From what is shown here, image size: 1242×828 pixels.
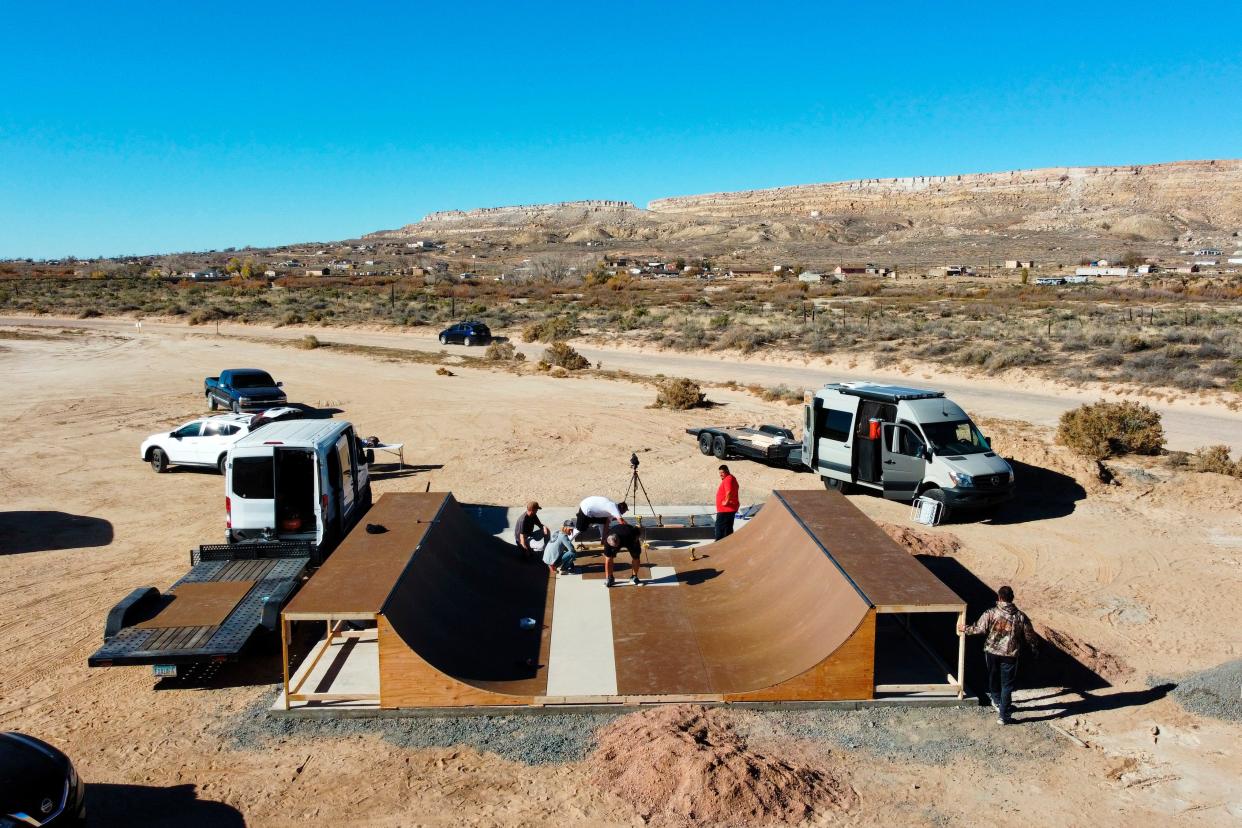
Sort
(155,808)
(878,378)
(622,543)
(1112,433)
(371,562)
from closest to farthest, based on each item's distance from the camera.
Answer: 1. (155,808)
2. (371,562)
3. (622,543)
4. (1112,433)
5. (878,378)

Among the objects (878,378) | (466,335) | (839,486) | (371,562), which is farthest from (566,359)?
(371,562)

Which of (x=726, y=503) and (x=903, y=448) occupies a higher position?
(x=903, y=448)

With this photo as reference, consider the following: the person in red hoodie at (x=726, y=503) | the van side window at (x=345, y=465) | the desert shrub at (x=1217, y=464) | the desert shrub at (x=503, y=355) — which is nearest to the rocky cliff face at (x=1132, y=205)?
the desert shrub at (x=503, y=355)

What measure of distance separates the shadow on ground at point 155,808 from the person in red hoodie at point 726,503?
27.1ft

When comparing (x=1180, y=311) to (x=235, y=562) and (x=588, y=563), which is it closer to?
(x=588, y=563)

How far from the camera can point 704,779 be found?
24.0ft

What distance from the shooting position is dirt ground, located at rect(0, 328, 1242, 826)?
24.2 ft

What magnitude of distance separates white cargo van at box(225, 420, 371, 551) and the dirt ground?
5.00ft

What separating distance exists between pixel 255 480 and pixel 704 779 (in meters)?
8.37

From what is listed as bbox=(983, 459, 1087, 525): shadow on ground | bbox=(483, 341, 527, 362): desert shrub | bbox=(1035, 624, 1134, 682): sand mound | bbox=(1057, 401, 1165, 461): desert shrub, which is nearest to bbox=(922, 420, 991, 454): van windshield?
bbox=(983, 459, 1087, 525): shadow on ground

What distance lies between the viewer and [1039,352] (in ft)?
121

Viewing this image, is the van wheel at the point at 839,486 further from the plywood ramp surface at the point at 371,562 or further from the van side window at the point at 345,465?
the van side window at the point at 345,465

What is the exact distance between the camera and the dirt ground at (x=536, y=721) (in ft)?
24.2

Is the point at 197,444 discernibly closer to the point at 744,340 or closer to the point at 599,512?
the point at 599,512
